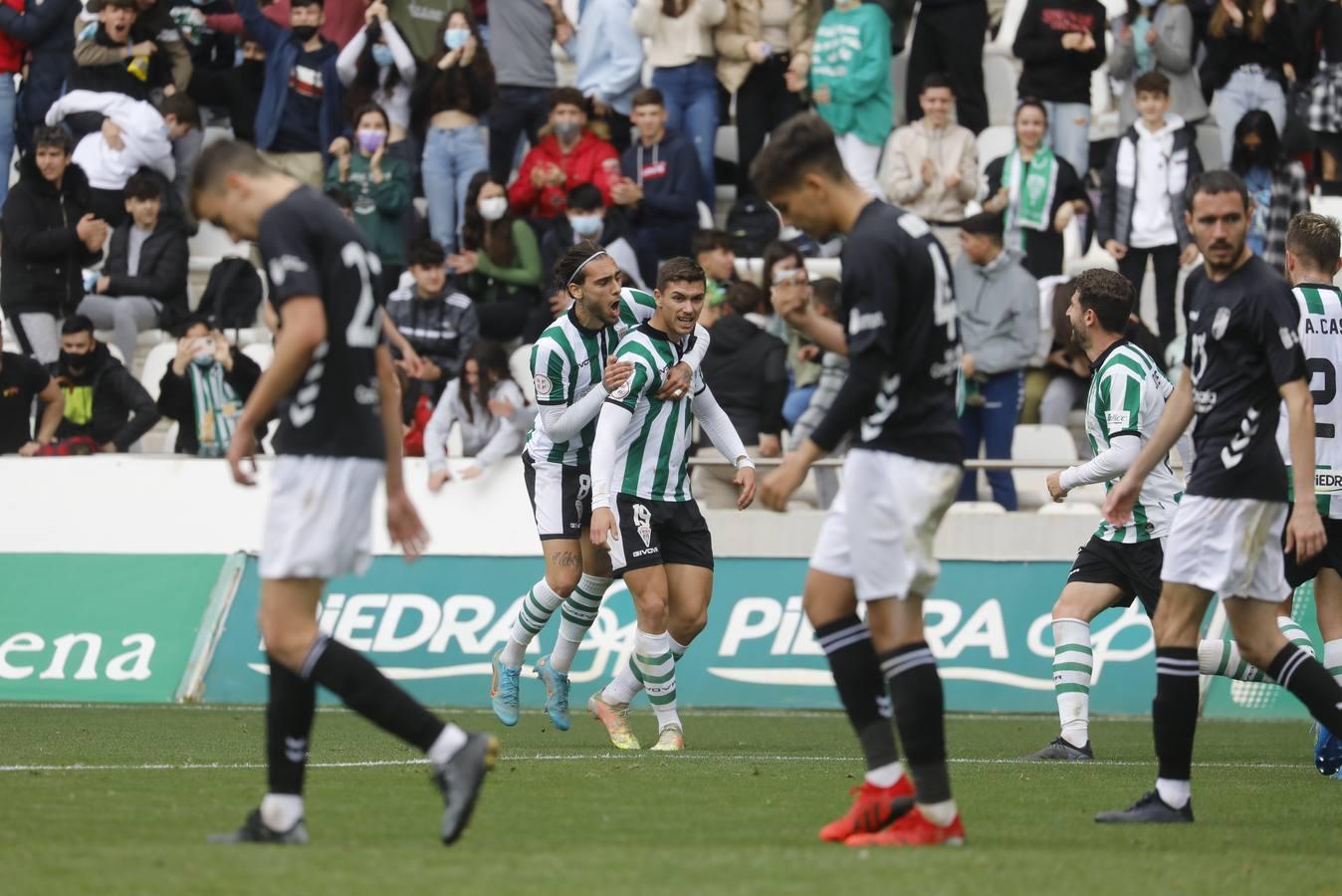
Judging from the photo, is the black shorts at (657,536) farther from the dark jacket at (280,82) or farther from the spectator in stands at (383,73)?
the dark jacket at (280,82)

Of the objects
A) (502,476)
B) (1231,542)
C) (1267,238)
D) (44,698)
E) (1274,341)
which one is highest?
(1274,341)

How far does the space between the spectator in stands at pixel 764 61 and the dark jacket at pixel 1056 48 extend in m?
1.99

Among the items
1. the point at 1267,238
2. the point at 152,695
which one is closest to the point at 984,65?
the point at 1267,238

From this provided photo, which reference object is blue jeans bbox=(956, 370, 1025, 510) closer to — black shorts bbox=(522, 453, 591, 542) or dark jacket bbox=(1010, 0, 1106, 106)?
dark jacket bbox=(1010, 0, 1106, 106)

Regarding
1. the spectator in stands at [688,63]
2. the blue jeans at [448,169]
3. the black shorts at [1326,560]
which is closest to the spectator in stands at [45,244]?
the blue jeans at [448,169]

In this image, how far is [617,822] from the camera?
276 inches

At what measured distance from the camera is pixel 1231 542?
23.4 feet

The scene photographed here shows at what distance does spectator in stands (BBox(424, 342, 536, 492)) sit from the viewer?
15.3m

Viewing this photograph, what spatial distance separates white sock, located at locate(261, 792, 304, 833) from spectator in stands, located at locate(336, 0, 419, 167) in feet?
41.6

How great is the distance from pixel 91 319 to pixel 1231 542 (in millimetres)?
13091

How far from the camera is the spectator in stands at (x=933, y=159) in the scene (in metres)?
17.5

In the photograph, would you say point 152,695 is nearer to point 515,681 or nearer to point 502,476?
point 502,476

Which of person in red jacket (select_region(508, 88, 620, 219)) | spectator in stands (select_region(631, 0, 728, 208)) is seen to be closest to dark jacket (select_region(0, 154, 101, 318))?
person in red jacket (select_region(508, 88, 620, 219))

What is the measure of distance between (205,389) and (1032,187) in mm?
7228
